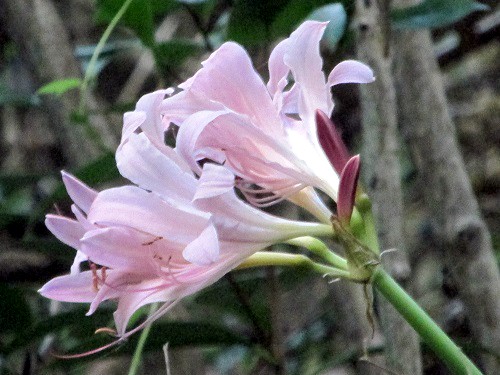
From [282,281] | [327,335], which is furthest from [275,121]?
[327,335]

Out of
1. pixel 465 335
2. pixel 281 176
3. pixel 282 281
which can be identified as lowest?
pixel 465 335

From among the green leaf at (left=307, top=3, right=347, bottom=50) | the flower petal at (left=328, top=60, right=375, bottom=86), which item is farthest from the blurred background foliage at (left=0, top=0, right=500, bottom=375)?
the flower petal at (left=328, top=60, right=375, bottom=86)

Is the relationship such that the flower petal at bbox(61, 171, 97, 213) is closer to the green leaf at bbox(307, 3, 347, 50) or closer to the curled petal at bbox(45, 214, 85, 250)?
the curled petal at bbox(45, 214, 85, 250)

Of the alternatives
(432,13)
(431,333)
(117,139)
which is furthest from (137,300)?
(117,139)

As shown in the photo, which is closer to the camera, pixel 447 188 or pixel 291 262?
pixel 291 262

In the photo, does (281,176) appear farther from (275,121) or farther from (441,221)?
(441,221)

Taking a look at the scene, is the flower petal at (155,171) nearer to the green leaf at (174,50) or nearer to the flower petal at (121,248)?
the flower petal at (121,248)

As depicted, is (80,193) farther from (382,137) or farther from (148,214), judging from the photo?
(382,137)
